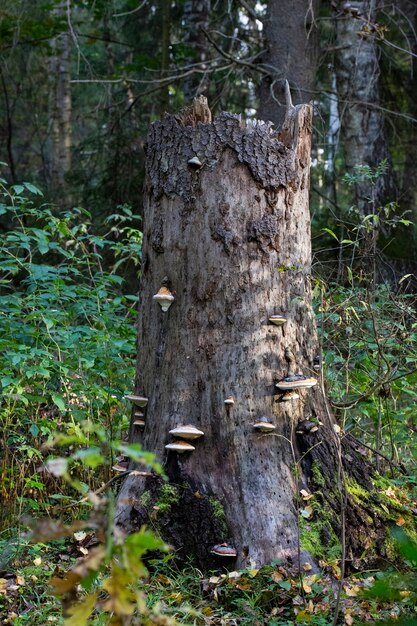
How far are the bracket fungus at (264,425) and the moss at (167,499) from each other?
0.55 metres

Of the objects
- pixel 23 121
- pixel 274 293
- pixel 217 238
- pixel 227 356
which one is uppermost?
pixel 23 121

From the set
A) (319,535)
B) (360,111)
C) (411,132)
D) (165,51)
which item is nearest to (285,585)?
(319,535)

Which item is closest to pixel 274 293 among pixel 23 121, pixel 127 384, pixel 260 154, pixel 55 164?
pixel 260 154

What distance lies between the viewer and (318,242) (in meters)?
9.89

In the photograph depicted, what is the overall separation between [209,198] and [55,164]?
13.9m

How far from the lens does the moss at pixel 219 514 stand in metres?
3.71

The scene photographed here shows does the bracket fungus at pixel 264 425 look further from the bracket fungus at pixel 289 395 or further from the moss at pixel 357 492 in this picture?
the moss at pixel 357 492

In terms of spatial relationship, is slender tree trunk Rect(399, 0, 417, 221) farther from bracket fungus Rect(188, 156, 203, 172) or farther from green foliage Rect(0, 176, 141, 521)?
bracket fungus Rect(188, 156, 203, 172)

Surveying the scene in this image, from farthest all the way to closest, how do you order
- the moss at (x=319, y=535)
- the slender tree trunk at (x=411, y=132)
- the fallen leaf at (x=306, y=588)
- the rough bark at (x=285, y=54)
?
the slender tree trunk at (x=411, y=132) < the rough bark at (x=285, y=54) < the moss at (x=319, y=535) < the fallen leaf at (x=306, y=588)

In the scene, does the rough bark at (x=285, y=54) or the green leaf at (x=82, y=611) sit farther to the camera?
the rough bark at (x=285, y=54)

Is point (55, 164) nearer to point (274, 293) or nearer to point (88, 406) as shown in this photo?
point (88, 406)

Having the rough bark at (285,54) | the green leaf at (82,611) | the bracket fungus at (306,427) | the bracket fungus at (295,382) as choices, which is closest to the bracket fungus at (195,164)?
the bracket fungus at (295,382)

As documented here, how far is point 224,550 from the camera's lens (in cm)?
360

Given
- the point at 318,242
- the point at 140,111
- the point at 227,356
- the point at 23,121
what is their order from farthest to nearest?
the point at 23,121 < the point at 140,111 < the point at 318,242 < the point at 227,356
